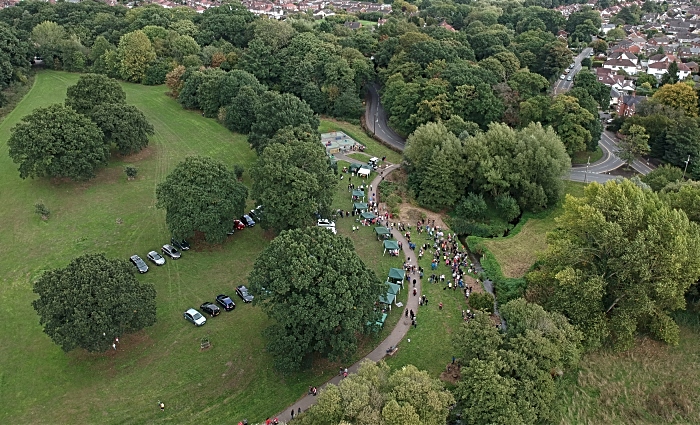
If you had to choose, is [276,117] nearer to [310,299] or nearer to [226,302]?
[226,302]

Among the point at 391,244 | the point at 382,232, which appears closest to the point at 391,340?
the point at 391,244

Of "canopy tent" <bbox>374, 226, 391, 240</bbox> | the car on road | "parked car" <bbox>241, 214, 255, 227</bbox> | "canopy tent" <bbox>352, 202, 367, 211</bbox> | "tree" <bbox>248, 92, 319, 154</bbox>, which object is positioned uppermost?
"tree" <bbox>248, 92, 319, 154</bbox>

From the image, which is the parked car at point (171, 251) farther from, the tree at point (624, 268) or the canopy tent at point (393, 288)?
the tree at point (624, 268)

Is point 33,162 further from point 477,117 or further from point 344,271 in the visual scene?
point 477,117

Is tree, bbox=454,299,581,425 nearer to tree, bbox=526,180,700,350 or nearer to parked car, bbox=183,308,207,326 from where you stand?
tree, bbox=526,180,700,350

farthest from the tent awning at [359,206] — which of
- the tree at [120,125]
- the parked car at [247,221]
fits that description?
the tree at [120,125]

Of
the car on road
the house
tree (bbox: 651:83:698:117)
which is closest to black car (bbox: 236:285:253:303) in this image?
the car on road
